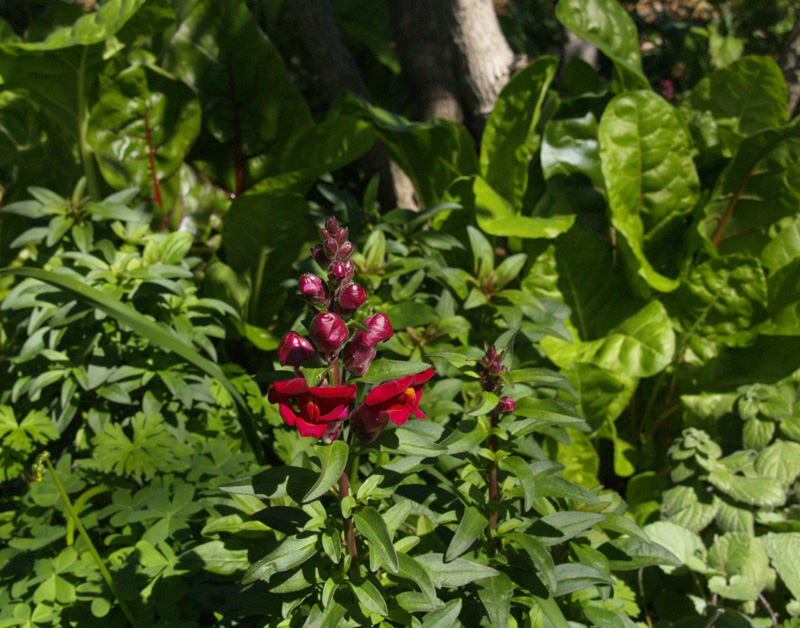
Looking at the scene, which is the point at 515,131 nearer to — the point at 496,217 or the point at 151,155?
the point at 496,217

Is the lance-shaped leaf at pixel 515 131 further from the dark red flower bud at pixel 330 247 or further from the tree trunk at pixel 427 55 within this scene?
the dark red flower bud at pixel 330 247

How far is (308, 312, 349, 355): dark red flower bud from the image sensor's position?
101 cm

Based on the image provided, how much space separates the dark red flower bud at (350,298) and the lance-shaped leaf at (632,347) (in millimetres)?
1384

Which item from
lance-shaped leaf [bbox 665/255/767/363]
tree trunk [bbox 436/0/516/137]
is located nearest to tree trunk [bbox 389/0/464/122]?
tree trunk [bbox 436/0/516/137]

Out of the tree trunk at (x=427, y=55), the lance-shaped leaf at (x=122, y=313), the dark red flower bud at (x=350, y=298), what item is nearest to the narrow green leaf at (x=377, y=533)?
the dark red flower bud at (x=350, y=298)

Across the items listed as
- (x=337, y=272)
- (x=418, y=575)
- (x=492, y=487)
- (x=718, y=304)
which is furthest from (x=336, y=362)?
(x=718, y=304)

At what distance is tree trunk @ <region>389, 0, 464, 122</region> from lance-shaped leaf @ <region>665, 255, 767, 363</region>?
1404mm

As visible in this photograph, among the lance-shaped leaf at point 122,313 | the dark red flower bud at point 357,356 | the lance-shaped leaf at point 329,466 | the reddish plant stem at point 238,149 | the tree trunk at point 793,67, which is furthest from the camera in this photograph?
the tree trunk at point 793,67

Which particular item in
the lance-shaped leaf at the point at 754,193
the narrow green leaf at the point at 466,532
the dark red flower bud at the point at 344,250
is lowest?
the lance-shaped leaf at the point at 754,193

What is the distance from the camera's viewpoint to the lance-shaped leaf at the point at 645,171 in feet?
8.14

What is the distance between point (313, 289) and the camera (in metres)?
1.04

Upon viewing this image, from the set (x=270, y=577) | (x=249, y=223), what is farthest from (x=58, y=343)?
(x=270, y=577)

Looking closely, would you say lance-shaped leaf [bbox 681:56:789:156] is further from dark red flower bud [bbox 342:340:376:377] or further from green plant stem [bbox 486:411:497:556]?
dark red flower bud [bbox 342:340:376:377]

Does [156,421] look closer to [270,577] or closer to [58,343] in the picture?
[58,343]
